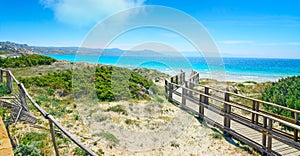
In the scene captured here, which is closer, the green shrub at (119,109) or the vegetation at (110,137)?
the vegetation at (110,137)

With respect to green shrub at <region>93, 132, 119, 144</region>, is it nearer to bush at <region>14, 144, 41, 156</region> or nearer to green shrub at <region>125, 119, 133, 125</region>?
green shrub at <region>125, 119, 133, 125</region>

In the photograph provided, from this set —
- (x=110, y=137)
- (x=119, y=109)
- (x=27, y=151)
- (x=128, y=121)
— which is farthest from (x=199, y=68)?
(x=27, y=151)

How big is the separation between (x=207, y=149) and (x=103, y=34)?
238 inches

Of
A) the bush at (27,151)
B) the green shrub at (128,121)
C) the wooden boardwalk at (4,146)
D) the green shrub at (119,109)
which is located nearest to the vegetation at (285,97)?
the green shrub at (128,121)

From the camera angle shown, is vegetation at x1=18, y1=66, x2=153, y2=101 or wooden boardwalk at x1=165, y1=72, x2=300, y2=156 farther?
vegetation at x1=18, y1=66, x2=153, y2=101

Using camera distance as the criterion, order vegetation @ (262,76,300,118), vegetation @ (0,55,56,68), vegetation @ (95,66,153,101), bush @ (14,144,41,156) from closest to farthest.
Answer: bush @ (14,144,41,156)
vegetation @ (262,76,300,118)
vegetation @ (95,66,153,101)
vegetation @ (0,55,56,68)

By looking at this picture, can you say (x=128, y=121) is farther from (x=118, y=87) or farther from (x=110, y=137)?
(x=118, y=87)

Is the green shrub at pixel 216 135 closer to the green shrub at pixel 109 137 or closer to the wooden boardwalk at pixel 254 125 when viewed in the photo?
the wooden boardwalk at pixel 254 125

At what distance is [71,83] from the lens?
42.8ft

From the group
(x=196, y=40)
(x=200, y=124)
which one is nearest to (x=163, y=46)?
(x=196, y=40)

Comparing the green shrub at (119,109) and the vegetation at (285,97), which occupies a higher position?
the vegetation at (285,97)

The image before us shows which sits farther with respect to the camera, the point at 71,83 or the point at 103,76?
the point at 103,76

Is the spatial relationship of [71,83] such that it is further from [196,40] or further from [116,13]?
[196,40]

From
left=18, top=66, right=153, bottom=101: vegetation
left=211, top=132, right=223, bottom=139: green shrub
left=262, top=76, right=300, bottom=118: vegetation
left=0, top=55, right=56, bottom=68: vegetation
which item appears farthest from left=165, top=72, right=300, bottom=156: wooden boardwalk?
left=0, top=55, right=56, bottom=68: vegetation
